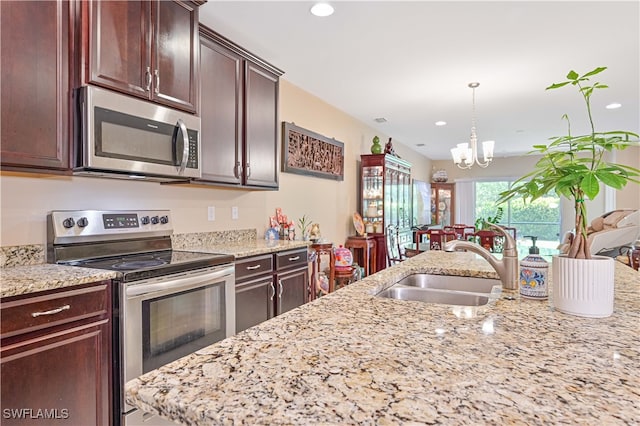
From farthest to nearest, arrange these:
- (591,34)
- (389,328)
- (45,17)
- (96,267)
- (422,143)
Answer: (422,143)
(591,34)
(96,267)
(45,17)
(389,328)

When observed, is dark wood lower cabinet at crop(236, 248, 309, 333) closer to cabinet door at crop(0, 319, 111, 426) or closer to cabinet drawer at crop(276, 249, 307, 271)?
cabinet drawer at crop(276, 249, 307, 271)

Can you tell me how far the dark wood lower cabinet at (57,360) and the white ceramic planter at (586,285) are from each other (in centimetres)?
179

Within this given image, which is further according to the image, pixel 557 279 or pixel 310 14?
pixel 310 14

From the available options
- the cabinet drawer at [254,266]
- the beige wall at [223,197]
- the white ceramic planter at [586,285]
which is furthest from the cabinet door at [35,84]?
the white ceramic planter at [586,285]

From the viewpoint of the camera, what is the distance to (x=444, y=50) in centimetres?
311

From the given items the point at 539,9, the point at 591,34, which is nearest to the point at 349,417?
the point at 539,9

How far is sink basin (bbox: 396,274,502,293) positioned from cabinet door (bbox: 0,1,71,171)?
1.74m

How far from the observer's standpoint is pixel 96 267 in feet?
6.14

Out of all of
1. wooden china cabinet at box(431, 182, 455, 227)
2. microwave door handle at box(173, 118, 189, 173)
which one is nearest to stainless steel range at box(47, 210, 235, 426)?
microwave door handle at box(173, 118, 189, 173)

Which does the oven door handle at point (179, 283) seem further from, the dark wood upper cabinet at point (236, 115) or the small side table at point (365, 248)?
the small side table at point (365, 248)

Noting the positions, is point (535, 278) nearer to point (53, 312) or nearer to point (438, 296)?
point (438, 296)

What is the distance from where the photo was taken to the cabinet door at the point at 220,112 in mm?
2621

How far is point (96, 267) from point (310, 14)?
205 cm

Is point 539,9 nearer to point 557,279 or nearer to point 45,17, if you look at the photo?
point 557,279
